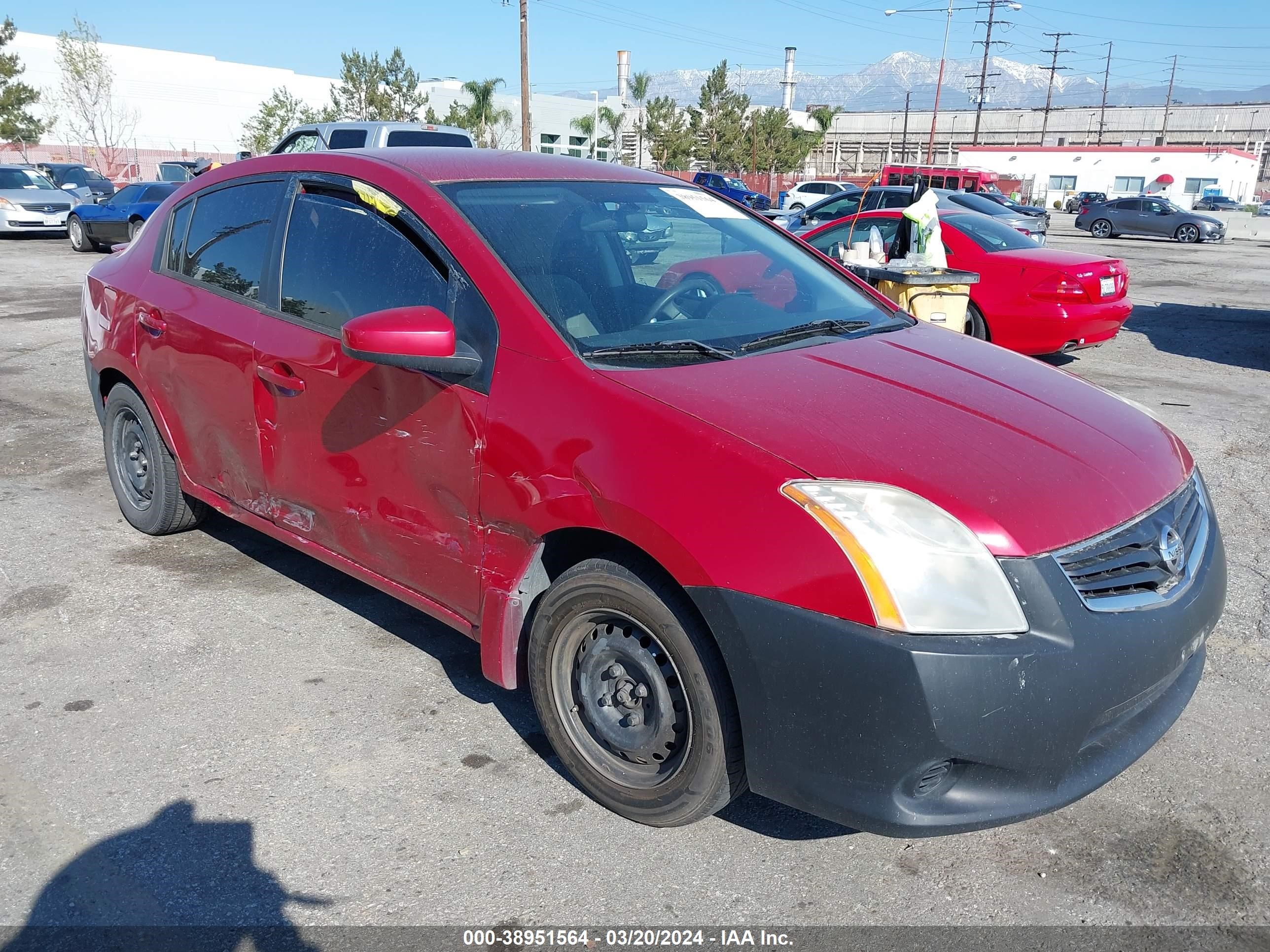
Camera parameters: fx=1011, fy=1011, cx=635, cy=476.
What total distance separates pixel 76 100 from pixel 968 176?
131 ft

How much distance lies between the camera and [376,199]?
3314 mm

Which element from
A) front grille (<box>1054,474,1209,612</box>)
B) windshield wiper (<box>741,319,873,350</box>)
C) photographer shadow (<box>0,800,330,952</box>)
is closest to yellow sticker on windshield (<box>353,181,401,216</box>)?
windshield wiper (<box>741,319,873,350</box>)

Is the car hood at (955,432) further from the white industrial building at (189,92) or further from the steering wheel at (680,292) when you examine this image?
the white industrial building at (189,92)

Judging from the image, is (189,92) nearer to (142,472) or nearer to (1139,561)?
(142,472)

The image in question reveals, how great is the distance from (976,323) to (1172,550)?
7276 mm

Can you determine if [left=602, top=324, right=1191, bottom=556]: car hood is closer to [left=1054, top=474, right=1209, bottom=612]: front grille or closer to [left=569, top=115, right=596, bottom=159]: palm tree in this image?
[left=1054, top=474, right=1209, bottom=612]: front grille

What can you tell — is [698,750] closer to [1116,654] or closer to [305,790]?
[1116,654]

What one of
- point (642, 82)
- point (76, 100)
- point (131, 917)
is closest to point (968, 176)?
point (131, 917)

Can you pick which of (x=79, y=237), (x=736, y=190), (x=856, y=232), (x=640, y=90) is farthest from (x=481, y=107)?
Result: (x=856, y=232)

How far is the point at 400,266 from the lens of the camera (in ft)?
10.5

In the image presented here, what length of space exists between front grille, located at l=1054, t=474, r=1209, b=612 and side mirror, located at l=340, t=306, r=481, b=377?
1.66 m

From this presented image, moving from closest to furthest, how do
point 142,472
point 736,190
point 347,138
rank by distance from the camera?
point 142,472
point 347,138
point 736,190

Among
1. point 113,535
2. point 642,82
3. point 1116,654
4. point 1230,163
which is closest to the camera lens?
point 1116,654

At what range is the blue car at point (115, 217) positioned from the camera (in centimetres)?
1839
